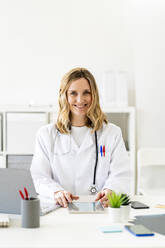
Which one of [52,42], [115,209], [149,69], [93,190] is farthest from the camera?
[52,42]

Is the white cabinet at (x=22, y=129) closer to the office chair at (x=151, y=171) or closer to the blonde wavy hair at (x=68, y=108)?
the office chair at (x=151, y=171)

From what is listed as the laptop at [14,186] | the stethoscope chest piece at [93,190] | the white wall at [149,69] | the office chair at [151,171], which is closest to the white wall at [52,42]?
the white wall at [149,69]

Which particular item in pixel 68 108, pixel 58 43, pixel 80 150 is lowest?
pixel 80 150

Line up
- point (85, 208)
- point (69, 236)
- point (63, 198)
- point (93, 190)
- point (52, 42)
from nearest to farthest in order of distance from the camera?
point (69, 236)
point (85, 208)
point (63, 198)
point (93, 190)
point (52, 42)

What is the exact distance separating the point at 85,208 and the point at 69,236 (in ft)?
1.39

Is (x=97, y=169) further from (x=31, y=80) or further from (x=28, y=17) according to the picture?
(x=28, y=17)

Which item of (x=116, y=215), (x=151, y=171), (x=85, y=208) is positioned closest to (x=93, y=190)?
(x=85, y=208)

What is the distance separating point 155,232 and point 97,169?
86 cm

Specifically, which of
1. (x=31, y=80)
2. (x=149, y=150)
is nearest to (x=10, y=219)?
(x=149, y=150)

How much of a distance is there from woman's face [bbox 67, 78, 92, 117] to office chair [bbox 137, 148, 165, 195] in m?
1.21

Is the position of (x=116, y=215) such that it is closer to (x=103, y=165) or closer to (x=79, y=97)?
(x=103, y=165)

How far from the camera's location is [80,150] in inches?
87.4

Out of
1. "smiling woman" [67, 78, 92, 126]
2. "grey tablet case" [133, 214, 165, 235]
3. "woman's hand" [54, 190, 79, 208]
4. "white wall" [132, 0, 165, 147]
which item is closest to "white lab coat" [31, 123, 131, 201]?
"smiling woman" [67, 78, 92, 126]

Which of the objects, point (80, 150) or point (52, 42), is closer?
point (80, 150)
